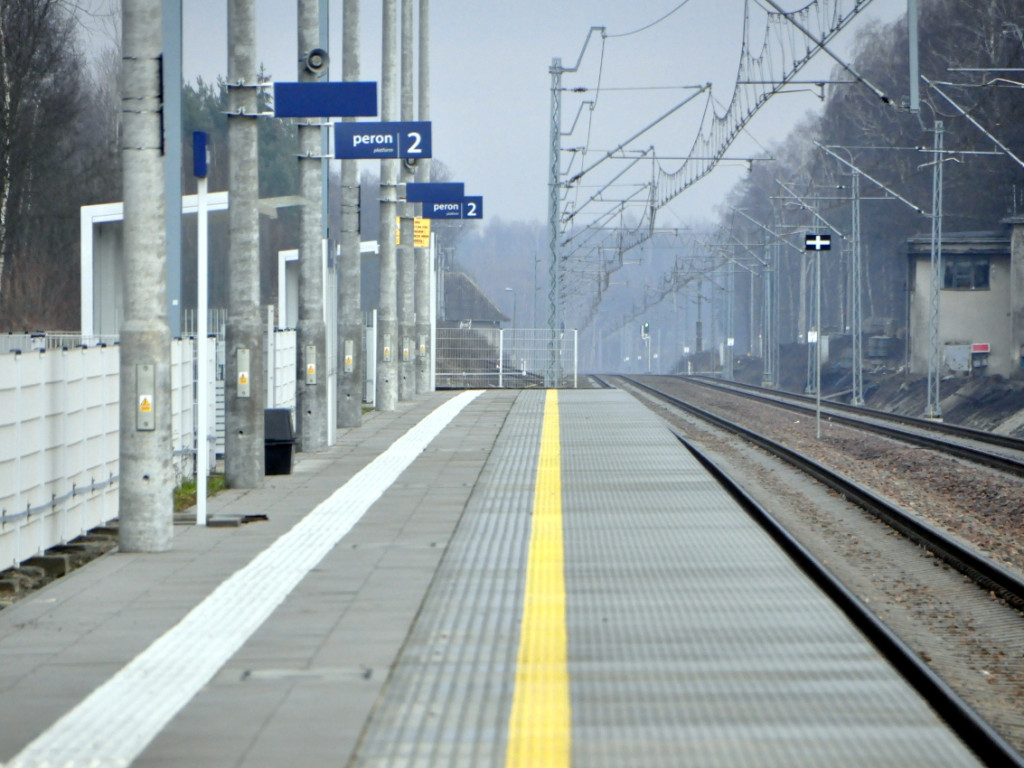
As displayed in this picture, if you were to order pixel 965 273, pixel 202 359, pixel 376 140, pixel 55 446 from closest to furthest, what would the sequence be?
pixel 55 446 → pixel 202 359 → pixel 376 140 → pixel 965 273

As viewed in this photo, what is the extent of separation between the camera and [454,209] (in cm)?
2956

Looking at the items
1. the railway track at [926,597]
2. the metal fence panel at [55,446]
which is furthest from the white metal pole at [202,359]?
the railway track at [926,597]

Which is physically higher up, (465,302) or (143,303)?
(465,302)

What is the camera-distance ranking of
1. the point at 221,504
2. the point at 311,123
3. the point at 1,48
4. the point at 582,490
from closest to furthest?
the point at 221,504 < the point at 582,490 < the point at 311,123 < the point at 1,48

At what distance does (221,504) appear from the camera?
13.0m

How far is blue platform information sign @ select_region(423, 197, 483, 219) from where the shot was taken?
96.5 feet

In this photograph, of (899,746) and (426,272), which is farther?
(426,272)

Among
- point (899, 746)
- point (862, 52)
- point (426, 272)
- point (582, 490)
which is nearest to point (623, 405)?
point (426, 272)

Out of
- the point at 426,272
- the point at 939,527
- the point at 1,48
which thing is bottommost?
the point at 939,527

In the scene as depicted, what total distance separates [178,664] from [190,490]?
28.4 ft

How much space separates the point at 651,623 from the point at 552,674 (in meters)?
1.31

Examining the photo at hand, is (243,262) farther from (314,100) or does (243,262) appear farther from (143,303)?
(143,303)

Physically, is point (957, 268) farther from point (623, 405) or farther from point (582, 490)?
point (582, 490)

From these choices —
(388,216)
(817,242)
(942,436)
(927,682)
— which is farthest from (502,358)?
(927,682)
